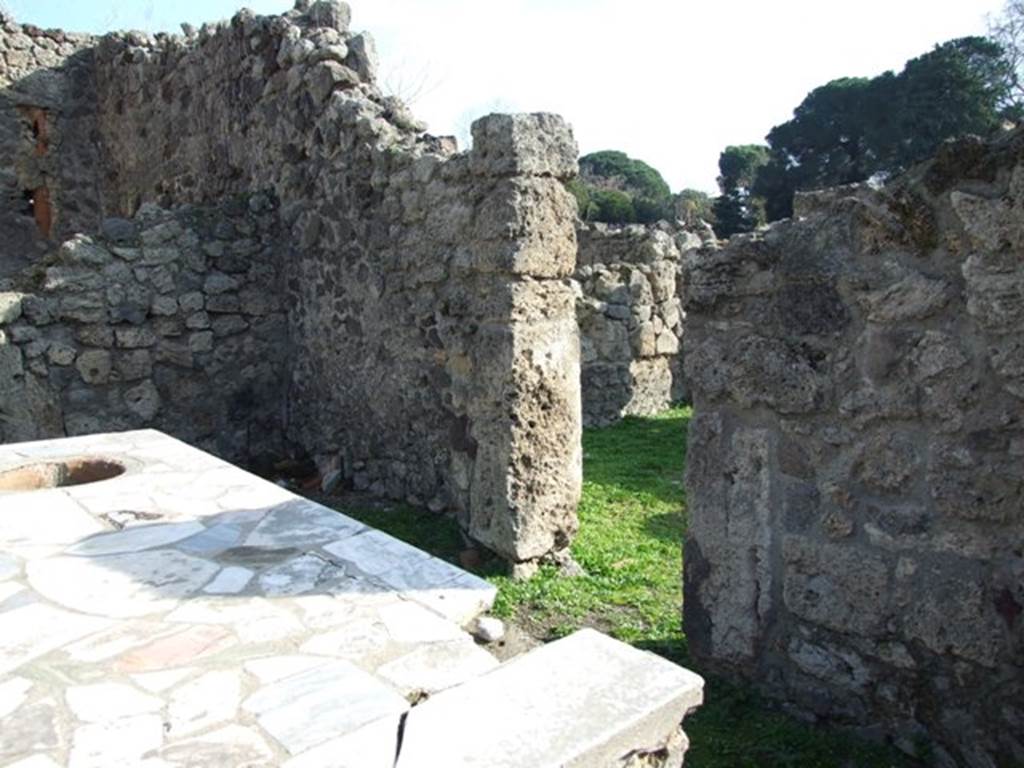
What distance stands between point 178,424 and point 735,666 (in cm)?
495

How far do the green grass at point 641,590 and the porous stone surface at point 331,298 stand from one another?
254mm

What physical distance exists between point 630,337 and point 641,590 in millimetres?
5340

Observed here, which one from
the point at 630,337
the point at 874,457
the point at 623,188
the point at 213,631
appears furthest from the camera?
the point at 623,188

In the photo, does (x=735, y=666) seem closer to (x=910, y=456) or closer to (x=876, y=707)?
(x=876, y=707)

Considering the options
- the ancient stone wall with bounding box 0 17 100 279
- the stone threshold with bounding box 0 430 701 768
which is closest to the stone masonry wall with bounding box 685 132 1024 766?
the stone threshold with bounding box 0 430 701 768

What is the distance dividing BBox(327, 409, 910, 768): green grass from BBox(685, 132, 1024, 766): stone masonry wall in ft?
0.46

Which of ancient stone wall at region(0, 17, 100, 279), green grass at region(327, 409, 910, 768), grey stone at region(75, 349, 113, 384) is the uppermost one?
ancient stone wall at region(0, 17, 100, 279)

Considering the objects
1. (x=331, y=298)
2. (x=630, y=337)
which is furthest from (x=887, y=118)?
(x=331, y=298)

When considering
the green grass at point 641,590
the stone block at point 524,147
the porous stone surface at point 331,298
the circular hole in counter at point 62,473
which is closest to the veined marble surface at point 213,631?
the circular hole in counter at point 62,473

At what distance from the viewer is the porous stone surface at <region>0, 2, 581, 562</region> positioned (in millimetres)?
4648

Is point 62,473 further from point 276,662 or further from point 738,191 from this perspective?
point 738,191

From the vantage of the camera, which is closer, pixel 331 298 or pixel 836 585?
pixel 836 585

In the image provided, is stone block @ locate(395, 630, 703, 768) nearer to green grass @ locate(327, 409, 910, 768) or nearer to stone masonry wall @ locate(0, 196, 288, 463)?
green grass @ locate(327, 409, 910, 768)

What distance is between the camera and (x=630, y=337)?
9500mm
